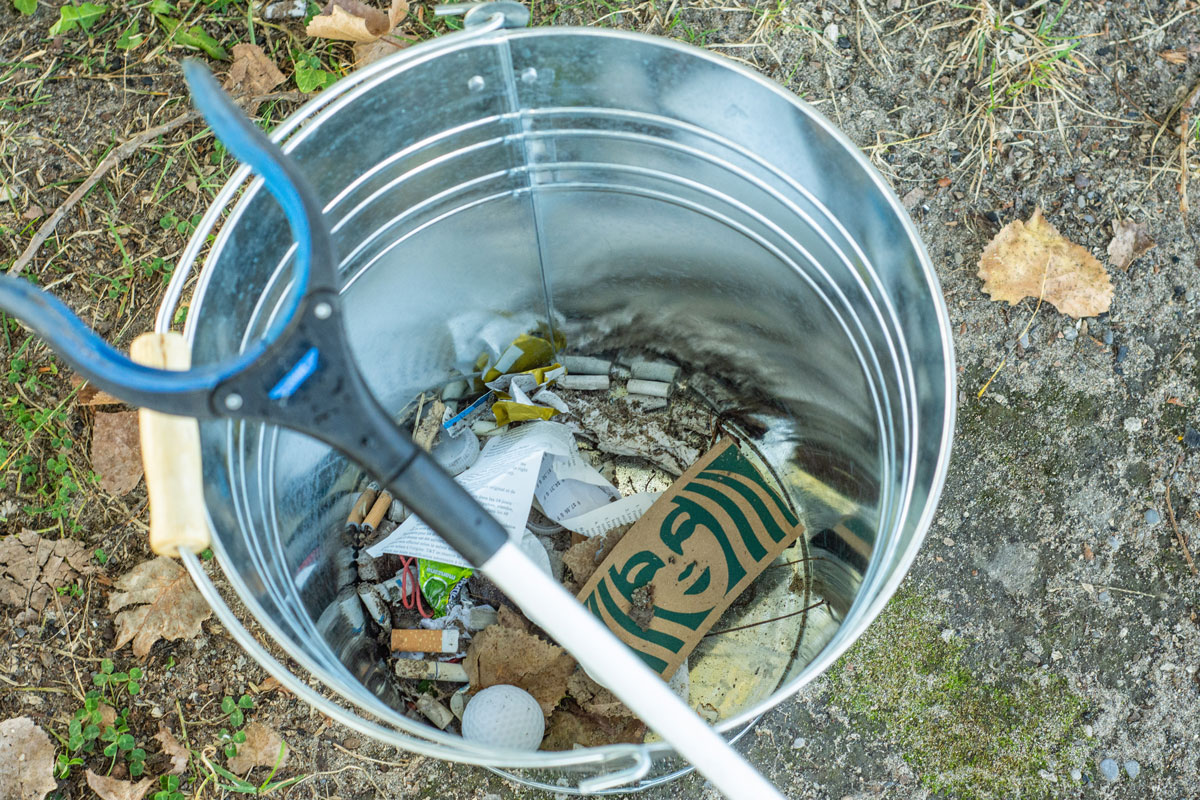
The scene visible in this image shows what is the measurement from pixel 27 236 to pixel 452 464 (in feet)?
3.05

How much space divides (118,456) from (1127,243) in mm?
1910

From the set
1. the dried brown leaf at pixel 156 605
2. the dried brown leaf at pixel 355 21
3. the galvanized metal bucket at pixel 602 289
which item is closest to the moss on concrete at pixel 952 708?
the galvanized metal bucket at pixel 602 289

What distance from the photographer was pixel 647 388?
1.79 metres

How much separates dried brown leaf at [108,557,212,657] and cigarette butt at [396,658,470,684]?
350mm

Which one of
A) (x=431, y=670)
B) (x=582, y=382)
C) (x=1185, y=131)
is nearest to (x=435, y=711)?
(x=431, y=670)

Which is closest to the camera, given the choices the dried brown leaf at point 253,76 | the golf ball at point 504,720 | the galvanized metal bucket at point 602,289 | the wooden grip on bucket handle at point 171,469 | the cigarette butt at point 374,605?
the wooden grip on bucket handle at point 171,469

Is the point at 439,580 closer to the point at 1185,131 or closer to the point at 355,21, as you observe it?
the point at 355,21

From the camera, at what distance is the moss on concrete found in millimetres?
1571

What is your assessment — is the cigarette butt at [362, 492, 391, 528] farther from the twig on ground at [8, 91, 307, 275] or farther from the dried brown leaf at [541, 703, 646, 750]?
the twig on ground at [8, 91, 307, 275]

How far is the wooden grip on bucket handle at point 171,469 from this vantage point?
0.87 m

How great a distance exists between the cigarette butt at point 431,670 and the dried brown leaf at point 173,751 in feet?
1.26

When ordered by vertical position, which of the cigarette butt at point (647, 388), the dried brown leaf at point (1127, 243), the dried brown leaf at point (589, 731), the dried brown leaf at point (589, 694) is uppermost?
the dried brown leaf at point (1127, 243)

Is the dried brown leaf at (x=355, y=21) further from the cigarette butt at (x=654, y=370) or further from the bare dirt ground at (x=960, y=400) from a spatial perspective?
the cigarette butt at (x=654, y=370)

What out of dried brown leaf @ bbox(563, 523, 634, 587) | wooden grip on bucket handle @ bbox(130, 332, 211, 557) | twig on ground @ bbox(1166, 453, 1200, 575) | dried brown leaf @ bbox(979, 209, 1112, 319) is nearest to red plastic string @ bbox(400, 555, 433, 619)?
dried brown leaf @ bbox(563, 523, 634, 587)
